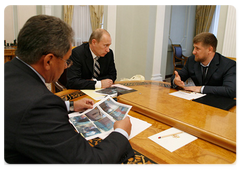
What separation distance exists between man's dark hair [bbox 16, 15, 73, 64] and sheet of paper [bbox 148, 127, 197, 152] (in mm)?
735

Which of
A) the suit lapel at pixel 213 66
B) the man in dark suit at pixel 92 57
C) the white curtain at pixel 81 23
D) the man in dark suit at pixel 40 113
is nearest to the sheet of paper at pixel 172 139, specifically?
the man in dark suit at pixel 40 113

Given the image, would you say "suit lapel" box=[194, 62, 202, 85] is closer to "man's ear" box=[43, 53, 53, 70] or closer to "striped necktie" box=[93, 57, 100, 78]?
"striped necktie" box=[93, 57, 100, 78]

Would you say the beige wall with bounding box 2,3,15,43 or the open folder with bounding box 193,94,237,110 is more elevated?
the beige wall with bounding box 2,3,15,43

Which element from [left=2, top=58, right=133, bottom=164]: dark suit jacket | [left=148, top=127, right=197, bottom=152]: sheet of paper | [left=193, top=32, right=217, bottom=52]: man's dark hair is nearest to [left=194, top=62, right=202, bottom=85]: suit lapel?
[left=193, top=32, right=217, bottom=52]: man's dark hair

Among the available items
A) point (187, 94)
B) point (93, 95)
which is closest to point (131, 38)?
point (187, 94)

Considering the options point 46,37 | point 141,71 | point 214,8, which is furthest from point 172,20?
point 46,37

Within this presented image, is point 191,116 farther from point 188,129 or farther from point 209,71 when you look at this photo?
point 209,71

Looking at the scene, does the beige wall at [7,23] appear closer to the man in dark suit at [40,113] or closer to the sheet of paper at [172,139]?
the man in dark suit at [40,113]

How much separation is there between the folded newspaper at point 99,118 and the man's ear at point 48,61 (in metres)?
0.46

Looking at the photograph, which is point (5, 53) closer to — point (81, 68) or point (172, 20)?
point (81, 68)

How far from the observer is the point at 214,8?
7164mm

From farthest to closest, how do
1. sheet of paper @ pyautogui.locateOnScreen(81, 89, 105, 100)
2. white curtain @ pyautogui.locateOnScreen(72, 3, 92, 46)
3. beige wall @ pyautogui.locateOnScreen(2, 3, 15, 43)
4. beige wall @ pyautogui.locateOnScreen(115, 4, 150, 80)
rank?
white curtain @ pyautogui.locateOnScreen(72, 3, 92, 46)
beige wall @ pyautogui.locateOnScreen(2, 3, 15, 43)
beige wall @ pyautogui.locateOnScreen(115, 4, 150, 80)
sheet of paper @ pyautogui.locateOnScreen(81, 89, 105, 100)

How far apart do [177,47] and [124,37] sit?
8.54 ft

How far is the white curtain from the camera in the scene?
19.9 feet
